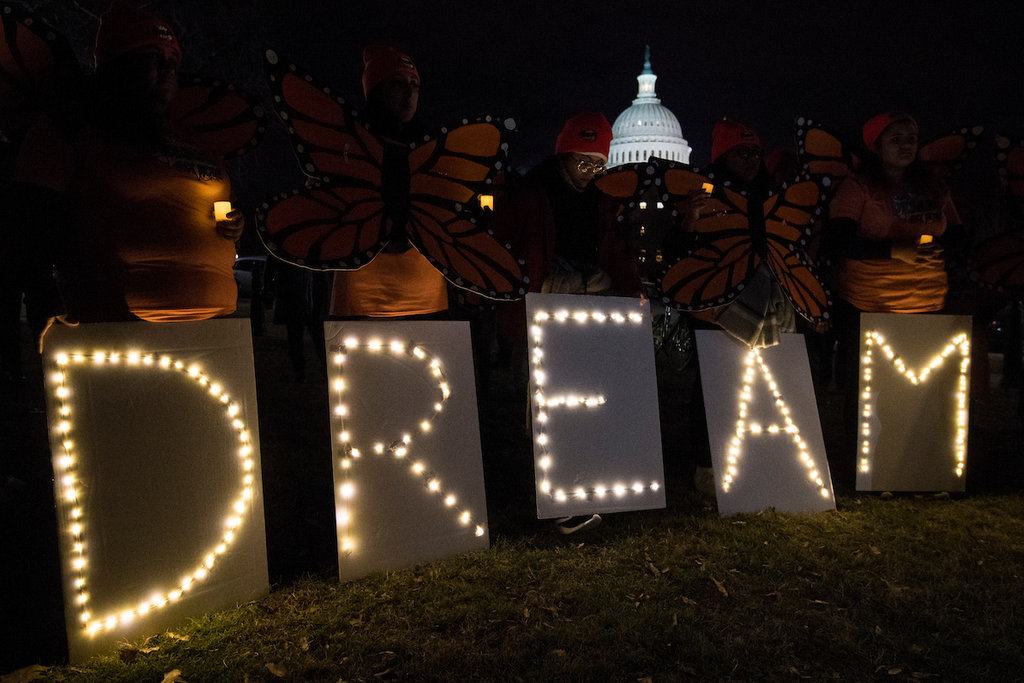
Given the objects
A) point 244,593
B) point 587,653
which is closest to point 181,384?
point 244,593

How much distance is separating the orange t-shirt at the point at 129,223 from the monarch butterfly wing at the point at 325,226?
40 cm

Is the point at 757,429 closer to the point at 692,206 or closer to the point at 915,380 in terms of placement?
the point at 915,380

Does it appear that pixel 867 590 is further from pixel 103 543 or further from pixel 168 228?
pixel 168 228

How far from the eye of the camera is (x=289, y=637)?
8.23 ft

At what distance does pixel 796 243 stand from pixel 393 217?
89.5 inches

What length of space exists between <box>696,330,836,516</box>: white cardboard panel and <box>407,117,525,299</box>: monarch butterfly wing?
133 centimetres

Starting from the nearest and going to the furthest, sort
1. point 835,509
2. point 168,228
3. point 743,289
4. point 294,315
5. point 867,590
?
point 168,228
point 867,590
point 743,289
point 835,509
point 294,315

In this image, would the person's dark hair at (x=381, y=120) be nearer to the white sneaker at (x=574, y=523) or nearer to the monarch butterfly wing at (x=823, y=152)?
the white sneaker at (x=574, y=523)

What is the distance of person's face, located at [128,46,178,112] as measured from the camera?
104 inches

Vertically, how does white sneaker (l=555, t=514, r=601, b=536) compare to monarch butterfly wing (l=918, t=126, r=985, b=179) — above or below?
below

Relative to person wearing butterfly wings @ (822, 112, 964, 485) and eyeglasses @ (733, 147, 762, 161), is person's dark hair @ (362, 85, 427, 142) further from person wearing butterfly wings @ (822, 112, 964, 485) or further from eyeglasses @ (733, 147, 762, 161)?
person wearing butterfly wings @ (822, 112, 964, 485)

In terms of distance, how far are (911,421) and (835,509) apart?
0.78 m

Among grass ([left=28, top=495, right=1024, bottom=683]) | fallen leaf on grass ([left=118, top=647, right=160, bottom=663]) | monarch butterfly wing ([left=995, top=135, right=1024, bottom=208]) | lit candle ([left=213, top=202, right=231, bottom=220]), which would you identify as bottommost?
grass ([left=28, top=495, right=1024, bottom=683])

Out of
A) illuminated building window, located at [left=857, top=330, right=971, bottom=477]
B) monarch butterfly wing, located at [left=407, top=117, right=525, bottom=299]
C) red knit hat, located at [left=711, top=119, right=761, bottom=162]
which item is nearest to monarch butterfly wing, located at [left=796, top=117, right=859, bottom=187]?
red knit hat, located at [left=711, top=119, right=761, bottom=162]
